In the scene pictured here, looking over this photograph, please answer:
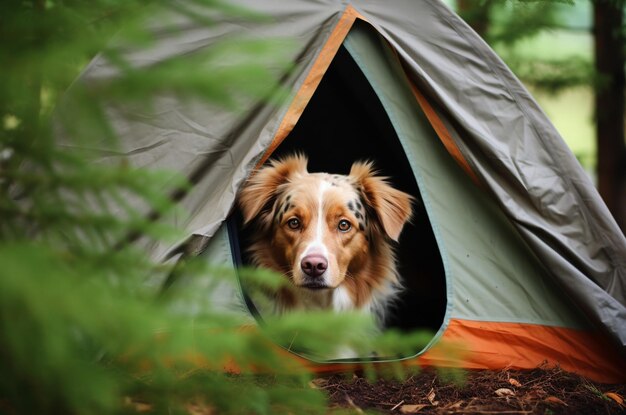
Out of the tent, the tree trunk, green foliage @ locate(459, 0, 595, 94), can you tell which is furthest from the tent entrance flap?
the tree trunk

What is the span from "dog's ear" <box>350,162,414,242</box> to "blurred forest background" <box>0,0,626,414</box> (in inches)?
90.6

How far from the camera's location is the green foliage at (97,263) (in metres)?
0.79

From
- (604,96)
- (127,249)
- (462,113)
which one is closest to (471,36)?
(462,113)

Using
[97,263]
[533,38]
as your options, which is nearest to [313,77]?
[97,263]

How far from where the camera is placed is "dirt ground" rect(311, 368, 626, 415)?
2.72m

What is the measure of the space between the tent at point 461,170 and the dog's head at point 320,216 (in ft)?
1.14

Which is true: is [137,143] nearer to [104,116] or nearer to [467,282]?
[467,282]

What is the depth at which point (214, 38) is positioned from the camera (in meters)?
2.97

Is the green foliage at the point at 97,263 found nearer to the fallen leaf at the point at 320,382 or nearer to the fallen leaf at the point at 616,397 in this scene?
the fallen leaf at the point at 320,382

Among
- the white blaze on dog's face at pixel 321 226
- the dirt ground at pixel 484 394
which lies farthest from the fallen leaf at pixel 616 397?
the white blaze on dog's face at pixel 321 226

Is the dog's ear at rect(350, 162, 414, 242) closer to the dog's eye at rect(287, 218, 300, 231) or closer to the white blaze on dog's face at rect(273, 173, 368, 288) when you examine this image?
the white blaze on dog's face at rect(273, 173, 368, 288)

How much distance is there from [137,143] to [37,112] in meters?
1.93

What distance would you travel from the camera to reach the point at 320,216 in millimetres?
3297

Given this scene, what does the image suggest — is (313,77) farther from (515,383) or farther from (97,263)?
(97,263)
